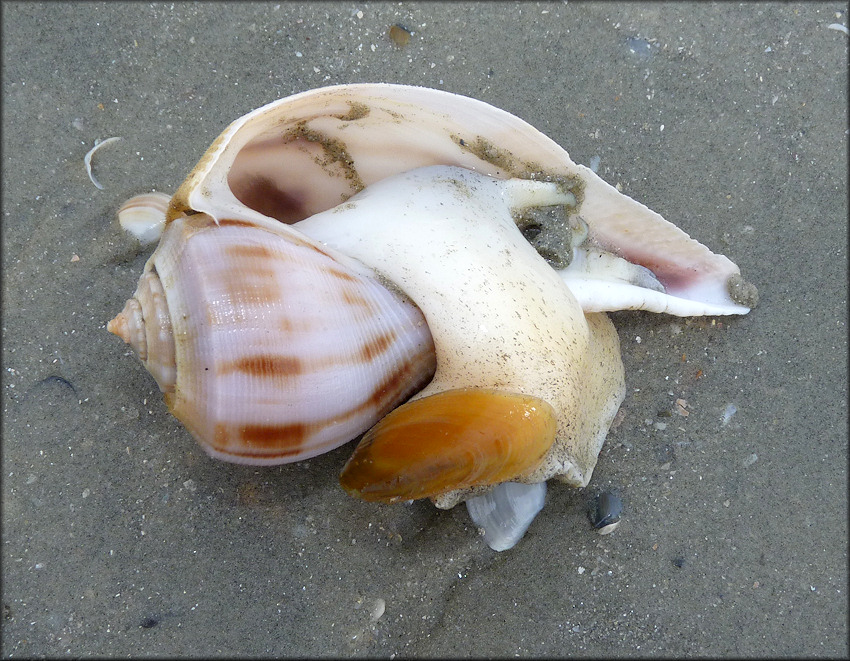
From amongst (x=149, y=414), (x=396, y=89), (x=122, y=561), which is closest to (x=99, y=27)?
(x=396, y=89)

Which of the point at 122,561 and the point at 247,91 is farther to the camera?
the point at 247,91

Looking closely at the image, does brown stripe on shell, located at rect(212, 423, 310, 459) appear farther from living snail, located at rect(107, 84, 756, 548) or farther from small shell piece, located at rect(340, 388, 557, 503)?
small shell piece, located at rect(340, 388, 557, 503)

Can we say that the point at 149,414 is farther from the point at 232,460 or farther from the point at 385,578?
the point at 385,578

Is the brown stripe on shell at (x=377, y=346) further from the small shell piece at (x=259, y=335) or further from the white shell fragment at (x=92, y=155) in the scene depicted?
the white shell fragment at (x=92, y=155)

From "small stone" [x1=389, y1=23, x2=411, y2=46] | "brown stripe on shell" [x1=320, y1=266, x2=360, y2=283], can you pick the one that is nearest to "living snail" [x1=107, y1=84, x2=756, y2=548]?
"brown stripe on shell" [x1=320, y1=266, x2=360, y2=283]

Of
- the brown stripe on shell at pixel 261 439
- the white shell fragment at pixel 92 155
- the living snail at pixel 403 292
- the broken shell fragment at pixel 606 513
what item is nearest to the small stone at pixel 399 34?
the living snail at pixel 403 292
